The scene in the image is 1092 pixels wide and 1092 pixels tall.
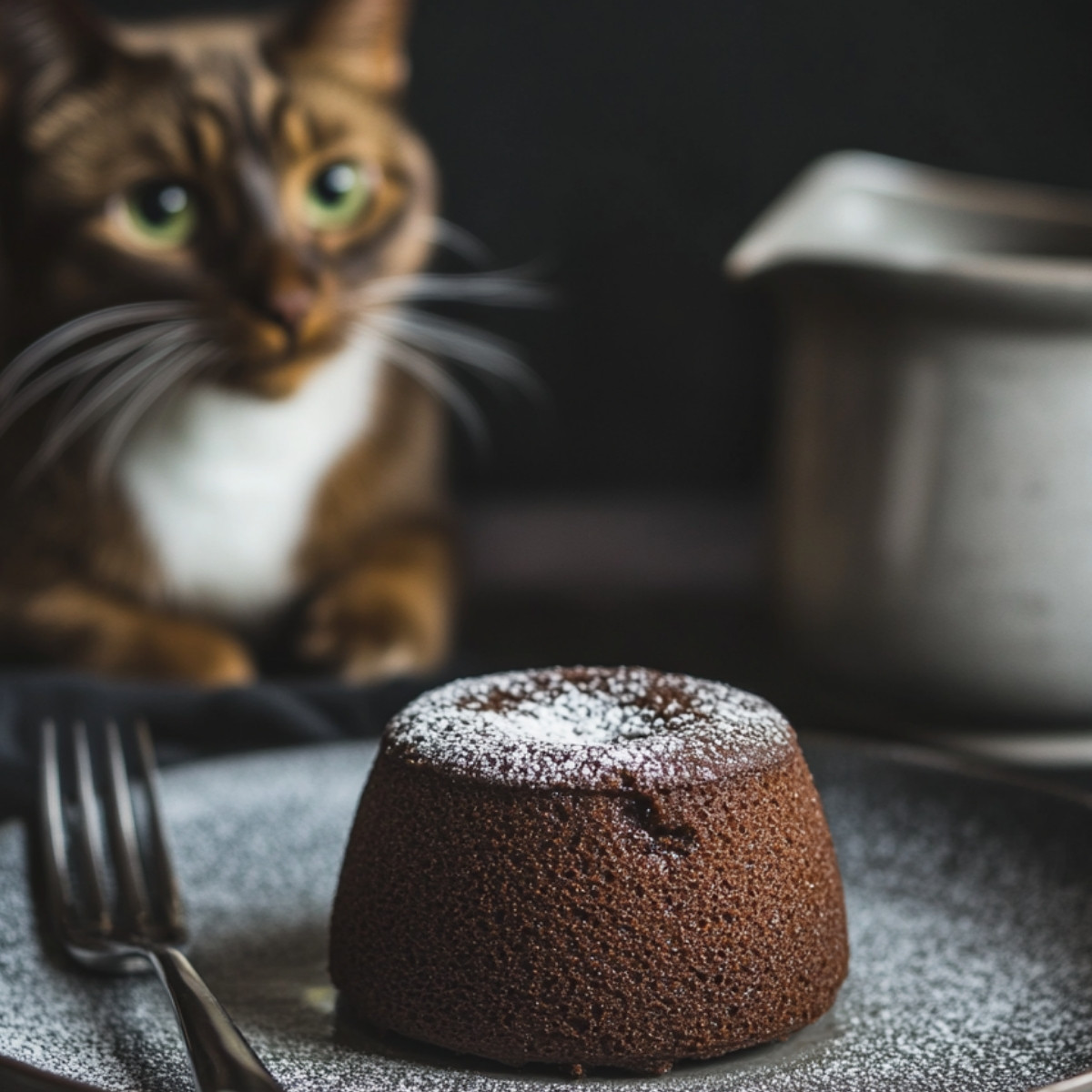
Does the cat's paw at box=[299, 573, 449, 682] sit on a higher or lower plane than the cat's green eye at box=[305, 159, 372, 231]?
lower

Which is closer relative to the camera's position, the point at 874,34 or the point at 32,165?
the point at 32,165

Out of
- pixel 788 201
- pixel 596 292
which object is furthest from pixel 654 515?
pixel 788 201

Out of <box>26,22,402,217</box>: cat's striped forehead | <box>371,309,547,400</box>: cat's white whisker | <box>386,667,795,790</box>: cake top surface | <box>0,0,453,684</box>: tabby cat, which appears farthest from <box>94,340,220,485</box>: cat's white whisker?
<box>386,667,795,790</box>: cake top surface

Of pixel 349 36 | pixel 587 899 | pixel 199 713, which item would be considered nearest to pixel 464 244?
pixel 349 36

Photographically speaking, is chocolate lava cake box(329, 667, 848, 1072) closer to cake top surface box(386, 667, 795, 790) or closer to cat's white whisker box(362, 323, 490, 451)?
cake top surface box(386, 667, 795, 790)

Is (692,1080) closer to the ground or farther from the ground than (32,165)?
closer to the ground

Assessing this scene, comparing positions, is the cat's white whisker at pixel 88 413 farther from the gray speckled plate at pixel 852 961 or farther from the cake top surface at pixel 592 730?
the cake top surface at pixel 592 730

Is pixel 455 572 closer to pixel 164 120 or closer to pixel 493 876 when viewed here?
pixel 164 120
